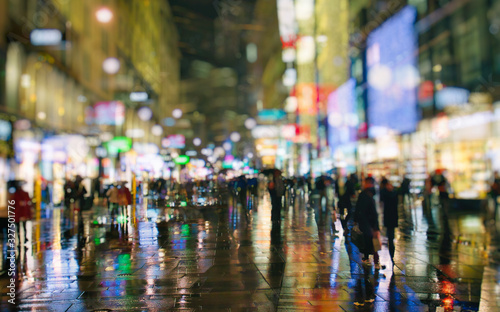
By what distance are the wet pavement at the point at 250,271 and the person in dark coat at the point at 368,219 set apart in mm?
438

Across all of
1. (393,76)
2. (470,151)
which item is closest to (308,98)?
(393,76)

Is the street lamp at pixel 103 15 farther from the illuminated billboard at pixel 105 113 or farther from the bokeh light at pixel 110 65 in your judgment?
the illuminated billboard at pixel 105 113

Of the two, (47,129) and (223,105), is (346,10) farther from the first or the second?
(223,105)

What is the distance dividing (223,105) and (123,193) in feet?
471

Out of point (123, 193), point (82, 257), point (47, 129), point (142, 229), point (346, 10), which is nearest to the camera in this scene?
point (82, 257)

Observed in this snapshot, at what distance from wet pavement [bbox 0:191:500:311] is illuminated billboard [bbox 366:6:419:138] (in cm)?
2063

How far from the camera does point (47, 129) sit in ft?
102

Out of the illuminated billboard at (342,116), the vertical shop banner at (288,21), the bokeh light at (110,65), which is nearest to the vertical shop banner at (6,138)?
the bokeh light at (110,65)

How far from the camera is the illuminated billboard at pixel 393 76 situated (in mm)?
36156

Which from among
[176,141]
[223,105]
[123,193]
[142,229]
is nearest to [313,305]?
[142,229]

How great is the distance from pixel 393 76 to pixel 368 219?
31291mm

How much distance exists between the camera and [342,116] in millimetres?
56000

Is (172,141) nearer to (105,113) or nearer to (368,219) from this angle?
(105,113)

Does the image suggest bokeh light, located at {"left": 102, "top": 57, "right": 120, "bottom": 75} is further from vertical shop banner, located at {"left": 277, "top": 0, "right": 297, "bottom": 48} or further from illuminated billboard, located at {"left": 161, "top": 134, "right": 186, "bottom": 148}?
vertical shop banner, located at {"left": 277, "top": 0, "right": 297, "bottom": 48}
